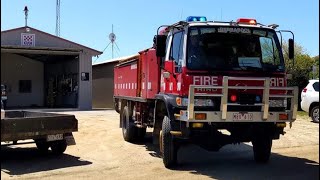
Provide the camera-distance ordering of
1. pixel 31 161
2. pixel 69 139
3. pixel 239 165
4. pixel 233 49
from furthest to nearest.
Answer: pixel 69 139, pixel 31 161, pixel 239 165, pixel 233 49

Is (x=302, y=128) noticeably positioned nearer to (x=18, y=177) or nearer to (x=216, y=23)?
(x=216, y=23)

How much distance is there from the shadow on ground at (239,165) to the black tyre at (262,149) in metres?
0.13

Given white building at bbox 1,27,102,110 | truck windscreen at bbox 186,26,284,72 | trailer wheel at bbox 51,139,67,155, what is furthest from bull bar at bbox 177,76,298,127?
white building at bbox 1,27,102,110

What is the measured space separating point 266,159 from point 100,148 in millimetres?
4392

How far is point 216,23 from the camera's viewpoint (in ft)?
28.2

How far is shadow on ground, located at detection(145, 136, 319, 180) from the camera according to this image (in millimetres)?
7992

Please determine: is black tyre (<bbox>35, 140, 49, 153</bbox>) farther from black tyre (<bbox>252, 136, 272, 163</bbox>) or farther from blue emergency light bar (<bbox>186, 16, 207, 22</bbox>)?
black tyre (<bbox>252, 136, 272, 163</bbox>)

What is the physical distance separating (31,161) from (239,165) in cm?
445

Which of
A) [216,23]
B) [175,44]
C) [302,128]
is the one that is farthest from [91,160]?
[302,128]

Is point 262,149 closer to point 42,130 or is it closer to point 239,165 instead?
point 239,165

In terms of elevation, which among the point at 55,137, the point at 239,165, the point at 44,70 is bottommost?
the point at 239,165

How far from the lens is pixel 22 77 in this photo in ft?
122

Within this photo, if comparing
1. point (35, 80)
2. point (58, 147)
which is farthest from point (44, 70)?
point (58, 147)

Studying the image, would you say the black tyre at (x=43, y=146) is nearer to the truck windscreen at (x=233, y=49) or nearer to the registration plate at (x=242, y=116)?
the truck windscreen at (x=233, y=49)
